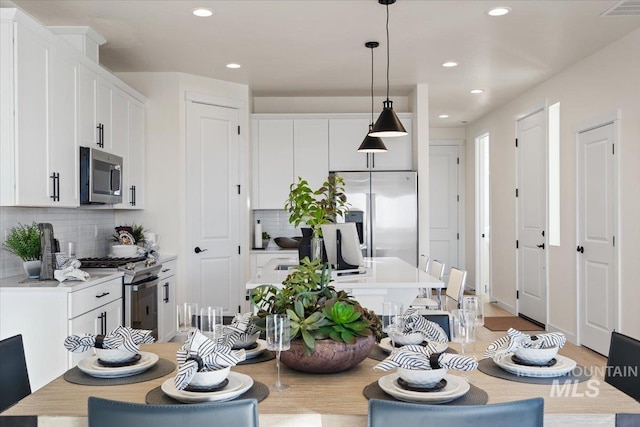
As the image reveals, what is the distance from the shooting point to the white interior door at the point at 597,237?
4.73m

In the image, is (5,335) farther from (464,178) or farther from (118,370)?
(464,178)

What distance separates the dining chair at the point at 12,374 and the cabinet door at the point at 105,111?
2.74 metres

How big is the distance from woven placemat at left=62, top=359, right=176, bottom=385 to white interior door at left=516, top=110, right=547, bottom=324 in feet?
17.0

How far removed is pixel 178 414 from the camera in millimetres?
1189

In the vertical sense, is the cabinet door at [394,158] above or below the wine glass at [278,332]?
above

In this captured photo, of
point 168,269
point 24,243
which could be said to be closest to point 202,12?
point 24,243

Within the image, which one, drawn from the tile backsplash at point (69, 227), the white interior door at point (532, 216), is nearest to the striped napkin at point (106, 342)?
the tile backsplash at point (69, 227)

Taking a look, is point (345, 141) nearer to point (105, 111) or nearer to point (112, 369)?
point (105, 111)

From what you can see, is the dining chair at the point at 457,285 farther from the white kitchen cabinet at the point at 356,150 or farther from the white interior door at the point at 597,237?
the white kitchen cabinet at the point at 356,150

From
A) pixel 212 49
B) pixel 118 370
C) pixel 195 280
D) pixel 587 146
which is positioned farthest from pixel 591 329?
pixel 118 370

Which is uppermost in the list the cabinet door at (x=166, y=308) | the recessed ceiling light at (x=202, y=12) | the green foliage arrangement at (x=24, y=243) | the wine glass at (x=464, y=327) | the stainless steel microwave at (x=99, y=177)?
the recessed ceiling light at (x=202, y=12)

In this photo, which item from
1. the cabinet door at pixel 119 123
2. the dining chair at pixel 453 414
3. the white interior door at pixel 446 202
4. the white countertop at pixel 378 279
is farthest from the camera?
the white interior door at pixel 446 202

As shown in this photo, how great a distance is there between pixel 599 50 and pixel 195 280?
4208 millimetres

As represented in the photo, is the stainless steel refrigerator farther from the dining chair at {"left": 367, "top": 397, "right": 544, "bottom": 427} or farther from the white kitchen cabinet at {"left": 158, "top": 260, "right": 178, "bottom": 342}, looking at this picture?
the dining chair at {"left": 367, "top": 397, "right": 544, "bottom": 427}
